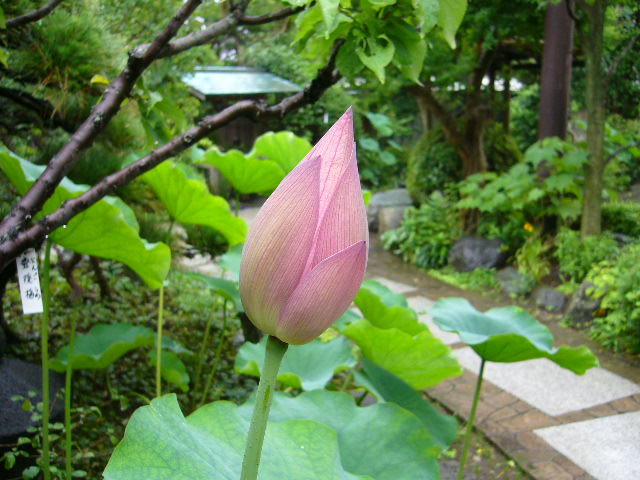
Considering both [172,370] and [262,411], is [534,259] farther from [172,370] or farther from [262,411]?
[262,411]

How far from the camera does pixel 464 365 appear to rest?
348 centimetres

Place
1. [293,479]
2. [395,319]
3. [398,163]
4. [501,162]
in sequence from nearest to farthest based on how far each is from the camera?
1. [293,479]
2. [395,319]
3. [501,162]
4. [398,163]

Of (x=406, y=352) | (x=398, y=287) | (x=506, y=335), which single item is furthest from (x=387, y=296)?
(x=398, y=287)

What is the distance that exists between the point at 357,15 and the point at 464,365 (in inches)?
112

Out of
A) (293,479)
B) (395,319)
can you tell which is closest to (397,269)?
(395,319)

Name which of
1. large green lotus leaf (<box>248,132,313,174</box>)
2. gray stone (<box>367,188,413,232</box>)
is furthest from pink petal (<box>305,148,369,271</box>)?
gray stone (<box>367,188,413,232</box>)

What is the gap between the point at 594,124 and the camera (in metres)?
4.66

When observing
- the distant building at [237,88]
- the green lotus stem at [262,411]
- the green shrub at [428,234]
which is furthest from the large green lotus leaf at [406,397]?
the distant building at [237,88]

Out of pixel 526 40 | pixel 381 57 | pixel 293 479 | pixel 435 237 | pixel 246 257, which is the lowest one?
pixel 435 237

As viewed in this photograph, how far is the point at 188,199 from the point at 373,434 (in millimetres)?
1071

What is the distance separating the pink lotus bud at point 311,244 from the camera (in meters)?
0.44

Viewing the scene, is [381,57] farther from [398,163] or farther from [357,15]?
[398,163]

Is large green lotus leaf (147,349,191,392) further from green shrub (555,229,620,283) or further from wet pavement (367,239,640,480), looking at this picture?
green shrub (555,229,620,283)

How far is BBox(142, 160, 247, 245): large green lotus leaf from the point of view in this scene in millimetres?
1851
